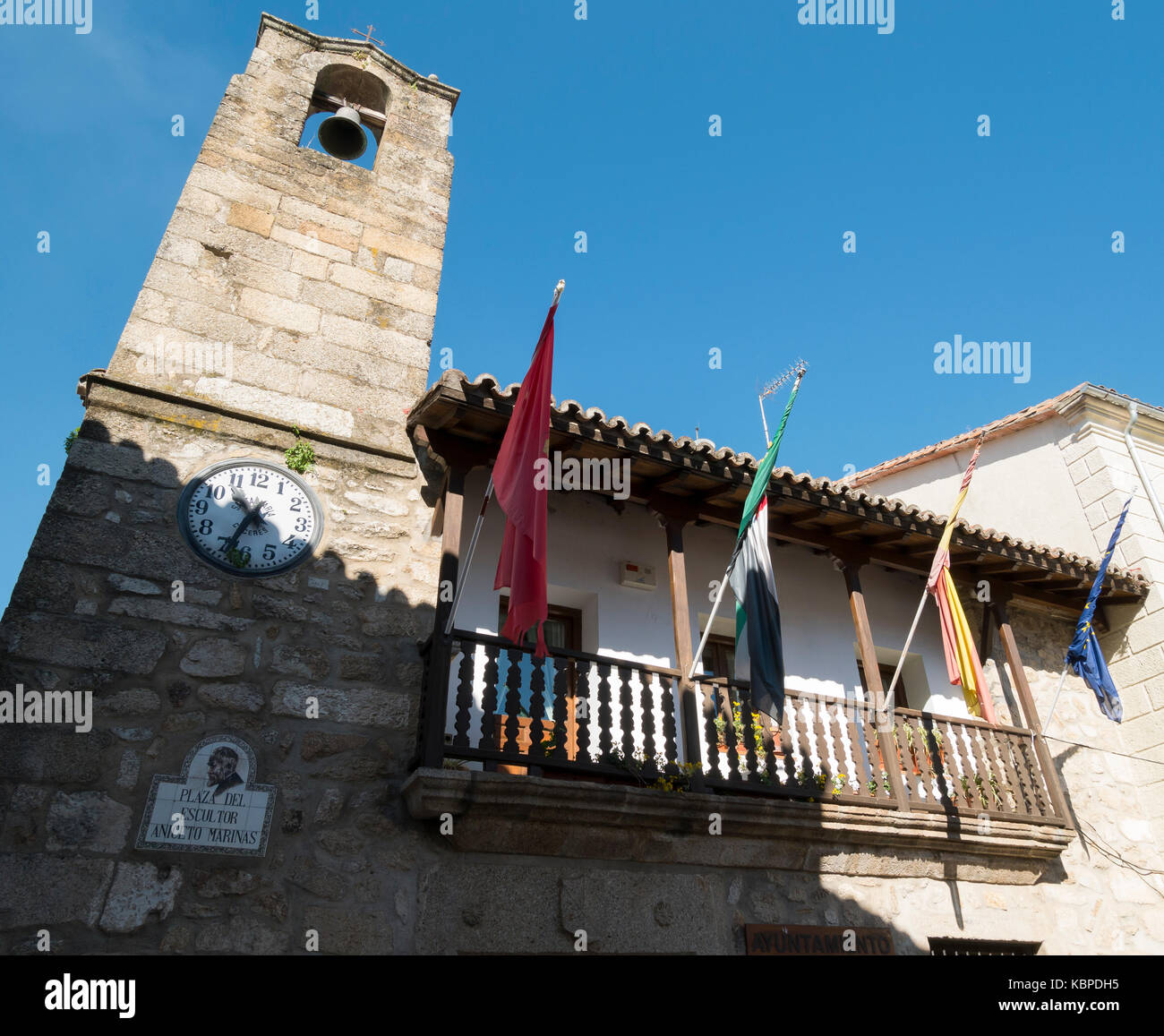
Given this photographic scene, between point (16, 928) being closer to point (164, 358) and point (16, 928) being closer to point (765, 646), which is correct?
point (164, 358)

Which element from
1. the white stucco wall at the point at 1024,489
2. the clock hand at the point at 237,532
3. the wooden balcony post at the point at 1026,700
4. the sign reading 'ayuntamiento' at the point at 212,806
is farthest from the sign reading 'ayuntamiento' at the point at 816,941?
the white stucco wall at the point at 1024,489

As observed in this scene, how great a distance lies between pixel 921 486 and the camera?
11.5 metres

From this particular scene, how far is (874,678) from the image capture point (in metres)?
6.33

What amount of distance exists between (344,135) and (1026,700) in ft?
23.9

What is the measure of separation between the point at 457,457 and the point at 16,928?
334 centimetres

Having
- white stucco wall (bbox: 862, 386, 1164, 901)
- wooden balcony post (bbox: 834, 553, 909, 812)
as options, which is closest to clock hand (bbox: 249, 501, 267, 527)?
wooden balcony post (bbox: 834, 553, 909, 812)

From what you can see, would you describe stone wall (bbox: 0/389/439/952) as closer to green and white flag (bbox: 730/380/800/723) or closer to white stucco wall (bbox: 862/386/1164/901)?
green and white flag (bbox: 730/380/800/723)

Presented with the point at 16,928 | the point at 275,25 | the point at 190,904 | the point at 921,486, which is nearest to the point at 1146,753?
the point at 921,486

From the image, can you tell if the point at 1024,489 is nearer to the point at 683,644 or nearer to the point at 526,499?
the point at 683,644

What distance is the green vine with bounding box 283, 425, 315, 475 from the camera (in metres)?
5.36

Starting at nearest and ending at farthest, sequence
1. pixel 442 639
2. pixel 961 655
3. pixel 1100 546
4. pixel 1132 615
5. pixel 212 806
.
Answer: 1. pixel 212 806
2. pixel 442 639
3. pixel 961 655
4. pixel 1132 615
5. pixel 1100 546

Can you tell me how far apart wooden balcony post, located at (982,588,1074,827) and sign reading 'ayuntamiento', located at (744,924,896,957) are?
1.94m

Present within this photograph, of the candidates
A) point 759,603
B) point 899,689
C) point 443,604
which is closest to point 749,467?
point 759,603

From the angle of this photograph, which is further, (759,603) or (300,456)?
(759,603)
